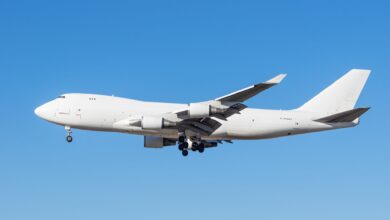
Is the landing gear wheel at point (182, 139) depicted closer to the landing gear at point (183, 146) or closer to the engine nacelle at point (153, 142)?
the landing gear at point (183, 146)

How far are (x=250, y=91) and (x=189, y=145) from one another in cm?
925

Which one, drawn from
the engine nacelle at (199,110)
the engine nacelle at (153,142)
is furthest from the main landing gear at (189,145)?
the engine nacelle at (199,110)

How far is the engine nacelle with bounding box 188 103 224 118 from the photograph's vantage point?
157 ft

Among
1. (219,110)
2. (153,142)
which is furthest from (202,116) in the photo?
(153,142)

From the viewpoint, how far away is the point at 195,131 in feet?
169

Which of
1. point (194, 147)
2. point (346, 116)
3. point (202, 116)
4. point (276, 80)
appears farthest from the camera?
point (194, 147)

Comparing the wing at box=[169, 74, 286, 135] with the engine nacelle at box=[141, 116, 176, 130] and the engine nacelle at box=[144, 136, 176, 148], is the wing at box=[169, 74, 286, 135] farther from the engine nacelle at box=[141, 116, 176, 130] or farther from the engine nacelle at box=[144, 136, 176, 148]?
the engine nacelle at box=[144, 136, 176, 148]

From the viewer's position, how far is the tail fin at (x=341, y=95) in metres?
54.6

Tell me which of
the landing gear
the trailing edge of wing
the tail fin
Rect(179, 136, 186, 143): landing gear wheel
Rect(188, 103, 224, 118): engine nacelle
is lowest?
the landing gear

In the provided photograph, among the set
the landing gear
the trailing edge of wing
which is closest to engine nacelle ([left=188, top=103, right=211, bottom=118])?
the trailing edge of wing

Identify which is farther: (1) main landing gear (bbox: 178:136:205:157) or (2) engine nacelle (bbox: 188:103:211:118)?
(1) main landing gear (bbox: 178:136:205:157)

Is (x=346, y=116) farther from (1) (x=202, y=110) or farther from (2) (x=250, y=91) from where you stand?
(1) (x=202, y=110)

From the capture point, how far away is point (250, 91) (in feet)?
150

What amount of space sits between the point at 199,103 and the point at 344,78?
13.6m
